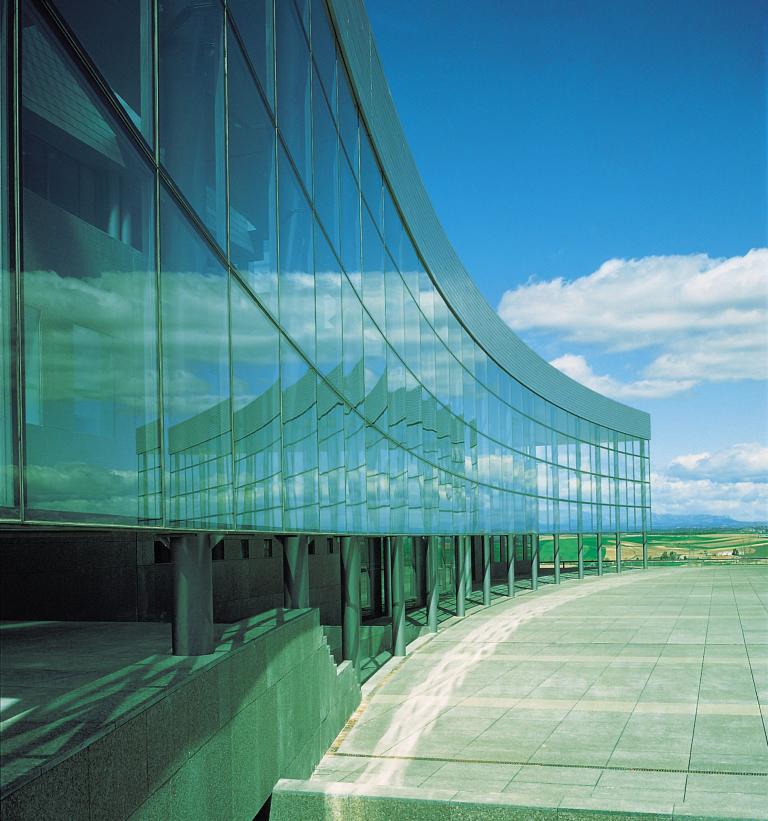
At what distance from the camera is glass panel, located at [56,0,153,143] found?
236 inches

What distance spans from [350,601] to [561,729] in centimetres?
706

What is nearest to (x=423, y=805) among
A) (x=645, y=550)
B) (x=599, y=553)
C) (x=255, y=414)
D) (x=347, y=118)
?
(x=255, y=414)

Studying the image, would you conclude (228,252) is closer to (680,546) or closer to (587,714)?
(587,714)

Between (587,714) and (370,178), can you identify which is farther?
(370,178)

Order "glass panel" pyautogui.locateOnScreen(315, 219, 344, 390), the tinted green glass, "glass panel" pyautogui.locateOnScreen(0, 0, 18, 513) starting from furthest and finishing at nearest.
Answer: the tinted green glass
"glass panel" pyautogui.locateOnScreen(315, 219, 344, 390)
"glass panel" pyautogui.locateOnScreen(0, 0, 18, 513)

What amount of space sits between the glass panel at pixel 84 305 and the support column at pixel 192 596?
2.98 metres

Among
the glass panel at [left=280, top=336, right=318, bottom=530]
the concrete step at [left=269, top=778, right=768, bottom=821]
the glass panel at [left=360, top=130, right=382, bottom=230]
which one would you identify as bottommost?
the concrete step at [left=269, top=778, right=768, bottom=821]

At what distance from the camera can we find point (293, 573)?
1667 cm

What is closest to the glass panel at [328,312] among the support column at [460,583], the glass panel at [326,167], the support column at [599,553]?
the glass panel at [326,167]

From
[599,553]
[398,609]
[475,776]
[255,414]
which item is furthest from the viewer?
[599,553]

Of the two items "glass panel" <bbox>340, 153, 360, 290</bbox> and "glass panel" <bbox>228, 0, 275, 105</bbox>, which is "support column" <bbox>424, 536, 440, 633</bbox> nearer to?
"glass panel" <bbox>340, 153, 360, 290</bbox>

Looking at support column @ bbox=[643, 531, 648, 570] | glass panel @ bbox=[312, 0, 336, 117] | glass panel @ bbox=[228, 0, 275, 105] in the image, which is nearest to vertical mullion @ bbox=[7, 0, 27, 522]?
glass panel @ bbox=[228, 0, 275, 105]

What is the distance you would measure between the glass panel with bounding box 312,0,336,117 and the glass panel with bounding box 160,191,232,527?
23.1ft

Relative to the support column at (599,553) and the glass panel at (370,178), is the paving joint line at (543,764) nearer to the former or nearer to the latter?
the glass panel at (370,178)
